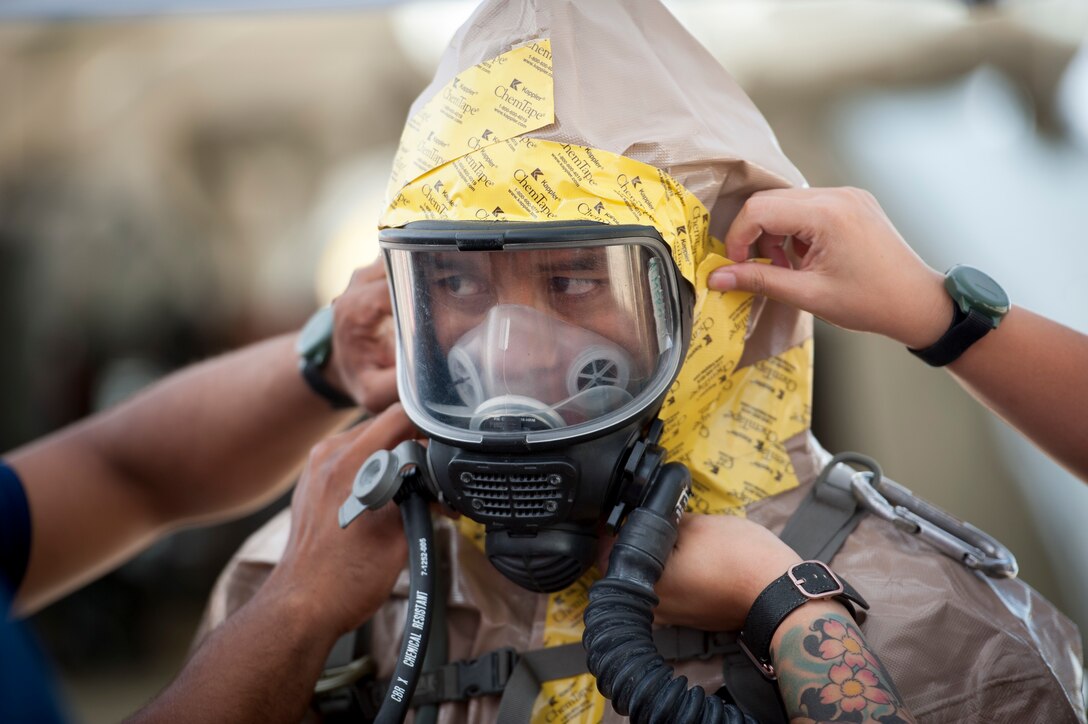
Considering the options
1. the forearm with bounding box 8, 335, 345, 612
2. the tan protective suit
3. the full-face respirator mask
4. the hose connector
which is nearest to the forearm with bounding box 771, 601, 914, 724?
the tan protective suit

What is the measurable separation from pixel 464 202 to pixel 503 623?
79 centimetres

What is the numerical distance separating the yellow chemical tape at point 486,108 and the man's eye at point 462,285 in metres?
0.19

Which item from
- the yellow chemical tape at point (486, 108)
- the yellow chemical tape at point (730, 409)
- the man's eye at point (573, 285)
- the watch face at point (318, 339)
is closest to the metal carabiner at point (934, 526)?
the yellow chemical tape at point (730, 409)

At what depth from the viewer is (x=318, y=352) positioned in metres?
2.13

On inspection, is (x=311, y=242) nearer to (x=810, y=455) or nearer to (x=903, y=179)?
(x=903, y=179)

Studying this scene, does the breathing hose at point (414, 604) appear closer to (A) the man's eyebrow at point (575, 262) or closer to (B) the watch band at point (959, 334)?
(A) the man's eyebrow at point (575, 262)

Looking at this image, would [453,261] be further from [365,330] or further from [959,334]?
[959,334]

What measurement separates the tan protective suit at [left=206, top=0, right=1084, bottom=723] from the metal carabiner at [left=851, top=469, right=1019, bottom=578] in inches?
1.3

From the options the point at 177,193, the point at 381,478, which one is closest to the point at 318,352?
the point at 381,478

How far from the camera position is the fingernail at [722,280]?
1.58 metres

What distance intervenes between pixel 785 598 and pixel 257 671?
0.91 meters

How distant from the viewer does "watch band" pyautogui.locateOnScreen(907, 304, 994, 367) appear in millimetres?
1589

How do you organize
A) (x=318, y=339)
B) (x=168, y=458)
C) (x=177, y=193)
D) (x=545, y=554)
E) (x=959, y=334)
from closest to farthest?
1. (x=545, y=554)
2. (x=959, y=334)
3. (x=318, y=339)
4. (x=168, y=458)
5. (x=177, y=193)

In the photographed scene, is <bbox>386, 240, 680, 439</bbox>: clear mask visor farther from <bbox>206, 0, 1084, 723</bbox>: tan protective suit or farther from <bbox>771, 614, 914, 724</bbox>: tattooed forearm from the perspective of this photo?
<bbox>771, 614, 914, 724</bbox>: tattooed forearm
